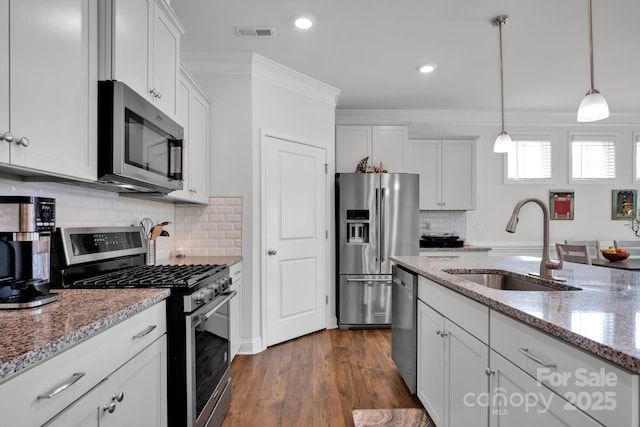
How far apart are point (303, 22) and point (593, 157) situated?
4822 mm

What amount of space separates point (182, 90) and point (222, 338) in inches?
66.8

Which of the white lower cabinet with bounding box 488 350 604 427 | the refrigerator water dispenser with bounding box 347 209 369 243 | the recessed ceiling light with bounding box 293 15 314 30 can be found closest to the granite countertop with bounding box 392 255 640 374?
the white lower cabinet with bounding box 488 350 604 427

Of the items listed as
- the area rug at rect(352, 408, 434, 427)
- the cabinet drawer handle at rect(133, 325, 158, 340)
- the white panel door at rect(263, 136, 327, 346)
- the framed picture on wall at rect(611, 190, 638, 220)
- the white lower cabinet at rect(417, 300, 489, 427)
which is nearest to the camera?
the cabinet drawer handle at rect(133, 325, 158, 340)

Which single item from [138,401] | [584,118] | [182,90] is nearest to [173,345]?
[138,401]

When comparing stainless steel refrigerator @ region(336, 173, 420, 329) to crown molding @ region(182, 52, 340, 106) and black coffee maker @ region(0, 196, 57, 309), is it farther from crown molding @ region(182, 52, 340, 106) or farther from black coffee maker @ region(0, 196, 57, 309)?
black coffee maker @ region(0, 196, 57, 309)

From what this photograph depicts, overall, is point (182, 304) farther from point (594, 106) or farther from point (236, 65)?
point (236, 65)

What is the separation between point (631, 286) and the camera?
1548 millimetres

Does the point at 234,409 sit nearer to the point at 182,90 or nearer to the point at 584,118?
the point at 182,90

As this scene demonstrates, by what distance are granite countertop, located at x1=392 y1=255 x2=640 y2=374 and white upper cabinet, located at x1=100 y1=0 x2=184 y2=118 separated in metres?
1.73

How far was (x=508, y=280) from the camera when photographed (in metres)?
2.13

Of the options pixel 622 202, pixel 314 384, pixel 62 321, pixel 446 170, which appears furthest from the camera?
pixel 622 202

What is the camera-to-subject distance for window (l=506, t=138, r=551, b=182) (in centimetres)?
535

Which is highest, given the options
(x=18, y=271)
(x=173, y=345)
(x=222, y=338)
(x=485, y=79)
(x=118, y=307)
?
(x=485, y=79)

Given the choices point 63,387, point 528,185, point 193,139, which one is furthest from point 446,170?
point 63,387
